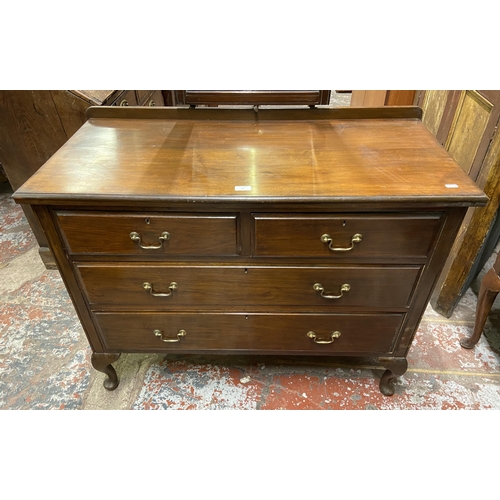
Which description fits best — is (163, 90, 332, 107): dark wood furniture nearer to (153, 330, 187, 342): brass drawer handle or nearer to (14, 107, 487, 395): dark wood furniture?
(14, 107, 487, 395): dark wood furniture

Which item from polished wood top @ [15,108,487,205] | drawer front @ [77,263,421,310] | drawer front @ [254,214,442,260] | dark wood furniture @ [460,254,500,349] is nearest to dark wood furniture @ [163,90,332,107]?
polished wood top @ [15,108,487,205]

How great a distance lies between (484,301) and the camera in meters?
1.70

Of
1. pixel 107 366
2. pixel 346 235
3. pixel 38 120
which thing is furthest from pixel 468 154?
pixel 38 120

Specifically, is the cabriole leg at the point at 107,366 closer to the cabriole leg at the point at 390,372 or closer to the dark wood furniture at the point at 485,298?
the cabriole leg at the point at 390,372

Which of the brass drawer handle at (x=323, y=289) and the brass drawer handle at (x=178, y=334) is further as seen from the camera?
the brass drawer handle at (x=178, y=334)

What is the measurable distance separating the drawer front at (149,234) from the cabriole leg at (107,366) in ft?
1.72

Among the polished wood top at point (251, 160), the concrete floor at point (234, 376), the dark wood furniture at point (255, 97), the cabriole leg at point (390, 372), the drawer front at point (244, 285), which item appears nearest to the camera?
the polished wood top at point (251, 160)

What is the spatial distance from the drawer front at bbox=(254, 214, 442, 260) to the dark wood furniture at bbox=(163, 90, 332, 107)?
54 centimetres

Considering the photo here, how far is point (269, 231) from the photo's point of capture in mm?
1143

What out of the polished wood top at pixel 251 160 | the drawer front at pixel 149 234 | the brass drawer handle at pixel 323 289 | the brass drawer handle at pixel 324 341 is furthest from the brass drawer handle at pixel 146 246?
the brass drawer handle at pixel 324 341

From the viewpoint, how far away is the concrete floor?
161 centimetres

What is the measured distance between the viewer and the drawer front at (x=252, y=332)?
1.38m

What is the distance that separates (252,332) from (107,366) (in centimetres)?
67

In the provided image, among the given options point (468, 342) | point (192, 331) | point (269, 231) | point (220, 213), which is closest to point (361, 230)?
point (269, 231)
